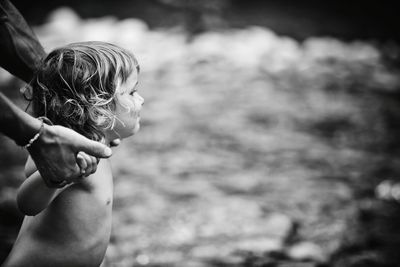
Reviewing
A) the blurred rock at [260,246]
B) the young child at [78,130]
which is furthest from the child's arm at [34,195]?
the blurred rock at [260,246]

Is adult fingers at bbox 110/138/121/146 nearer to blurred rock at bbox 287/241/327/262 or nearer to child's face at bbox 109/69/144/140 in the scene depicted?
child's face at bbox 109/69/144/140

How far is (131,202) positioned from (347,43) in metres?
4.09

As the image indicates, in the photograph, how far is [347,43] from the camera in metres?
6.24

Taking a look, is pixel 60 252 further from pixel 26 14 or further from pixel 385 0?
pixel 385 0

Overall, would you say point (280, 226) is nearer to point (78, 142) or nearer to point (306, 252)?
point (306, 252)

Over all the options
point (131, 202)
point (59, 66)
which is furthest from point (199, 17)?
point (59, 66)

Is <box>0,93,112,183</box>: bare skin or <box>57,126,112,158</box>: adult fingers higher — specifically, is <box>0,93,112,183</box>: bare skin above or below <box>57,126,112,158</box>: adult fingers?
below

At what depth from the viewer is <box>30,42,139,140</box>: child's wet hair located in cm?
126

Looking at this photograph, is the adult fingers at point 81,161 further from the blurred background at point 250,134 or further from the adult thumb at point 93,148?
the blurred background at point 250,134

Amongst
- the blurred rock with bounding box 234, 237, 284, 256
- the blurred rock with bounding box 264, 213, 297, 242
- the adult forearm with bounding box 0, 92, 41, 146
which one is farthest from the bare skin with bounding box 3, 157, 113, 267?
the blurred rock with bounding box 264, 213, 297, 242

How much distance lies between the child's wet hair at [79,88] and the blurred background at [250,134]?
3.58ft

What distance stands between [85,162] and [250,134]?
309 centimetres

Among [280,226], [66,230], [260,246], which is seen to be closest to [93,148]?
[66,230]

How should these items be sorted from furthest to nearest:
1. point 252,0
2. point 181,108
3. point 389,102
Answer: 1. point 252,0
2. point 389,102
3. point 181,108
